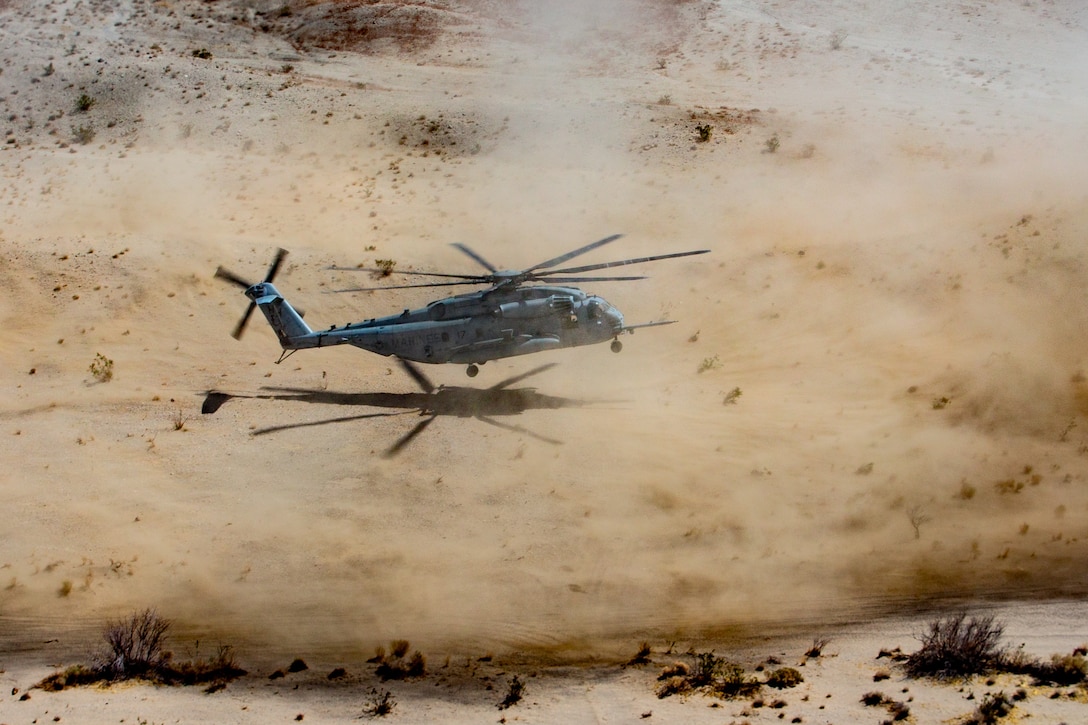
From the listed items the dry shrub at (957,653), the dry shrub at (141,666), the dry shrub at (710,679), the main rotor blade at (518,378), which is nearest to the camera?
the dry shrub at (957,653)

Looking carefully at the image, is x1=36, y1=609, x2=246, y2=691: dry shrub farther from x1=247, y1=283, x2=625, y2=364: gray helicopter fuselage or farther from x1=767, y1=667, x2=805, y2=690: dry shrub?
x1=247, y1=283, x2=625, y2=364: gray helicopter fuselage

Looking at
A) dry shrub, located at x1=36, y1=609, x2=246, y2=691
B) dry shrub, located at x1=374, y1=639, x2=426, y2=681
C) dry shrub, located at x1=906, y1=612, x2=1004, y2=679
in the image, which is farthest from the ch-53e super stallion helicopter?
dry shrub, located at x1=906, y1=612, x2=1004, y2=679

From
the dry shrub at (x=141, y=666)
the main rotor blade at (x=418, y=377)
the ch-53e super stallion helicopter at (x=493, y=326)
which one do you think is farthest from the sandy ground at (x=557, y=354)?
the ch-53e super stallion helicopter at (x=493, y=326)

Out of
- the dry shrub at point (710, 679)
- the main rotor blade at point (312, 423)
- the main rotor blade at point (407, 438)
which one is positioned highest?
the main rotor blade at point (312, 423)

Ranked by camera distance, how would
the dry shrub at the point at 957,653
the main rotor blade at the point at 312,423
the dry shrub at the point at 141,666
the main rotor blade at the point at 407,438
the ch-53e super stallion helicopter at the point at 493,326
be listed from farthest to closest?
the main rotor blade at the point at 312,423 < the ch-53e super stallion helicopter at the point at 493,326 < the main rotor blade at the point at 407,438 < the dry shrub at the point at 141,666 < the dry shrub at the point at 957,653

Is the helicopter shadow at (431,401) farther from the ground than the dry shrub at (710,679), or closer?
farther from the ground

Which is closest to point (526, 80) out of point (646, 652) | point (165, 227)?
point (165, 227)

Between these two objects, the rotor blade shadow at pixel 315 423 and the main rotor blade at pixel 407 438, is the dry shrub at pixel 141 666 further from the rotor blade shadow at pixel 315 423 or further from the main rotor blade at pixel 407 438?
the rotor blade shadow at pixel 315 423
